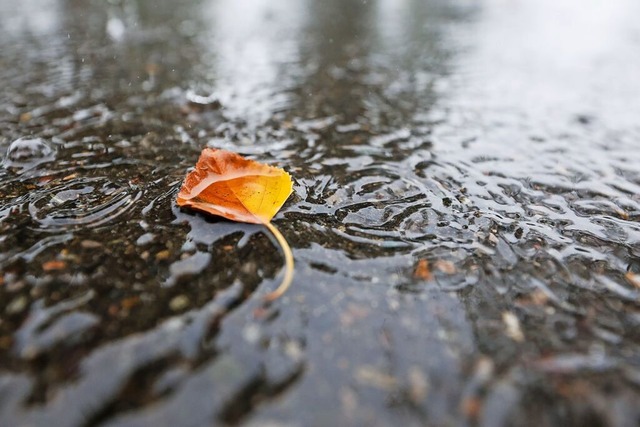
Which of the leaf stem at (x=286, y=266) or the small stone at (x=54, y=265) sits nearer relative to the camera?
the leaf stem at (x=286, y=266)

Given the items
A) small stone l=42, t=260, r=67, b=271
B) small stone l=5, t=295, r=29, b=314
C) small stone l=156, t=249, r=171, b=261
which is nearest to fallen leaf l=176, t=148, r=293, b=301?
small stone l=156, t=249, r=171, b=261

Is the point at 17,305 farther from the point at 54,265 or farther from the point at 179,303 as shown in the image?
the point at 179,303

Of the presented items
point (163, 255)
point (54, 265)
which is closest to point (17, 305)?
point (54, 265)

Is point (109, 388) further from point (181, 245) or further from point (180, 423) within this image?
point (181, 245)

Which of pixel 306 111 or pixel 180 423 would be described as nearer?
pixel 180 423

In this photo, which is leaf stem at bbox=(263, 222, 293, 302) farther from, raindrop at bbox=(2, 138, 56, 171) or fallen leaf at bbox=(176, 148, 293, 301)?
raindrop at bbox=(2, 138, 56, 171)

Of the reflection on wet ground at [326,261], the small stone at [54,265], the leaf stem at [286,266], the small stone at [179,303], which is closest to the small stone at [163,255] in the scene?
the reflection on wet ground at [326,261]

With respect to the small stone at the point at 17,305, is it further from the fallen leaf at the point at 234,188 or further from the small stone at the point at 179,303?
the fallen leaf at the point at 234,188

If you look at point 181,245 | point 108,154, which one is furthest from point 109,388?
point 108,154
